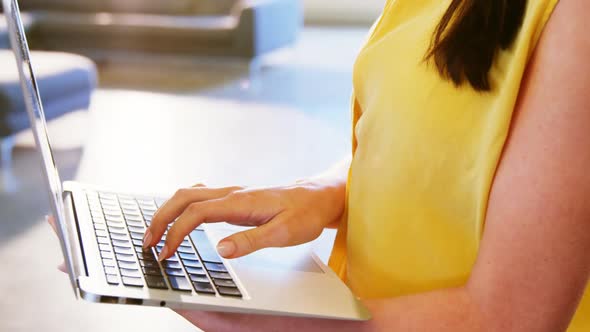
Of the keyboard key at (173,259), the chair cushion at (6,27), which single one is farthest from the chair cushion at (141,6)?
the keyboard key at (173,259)

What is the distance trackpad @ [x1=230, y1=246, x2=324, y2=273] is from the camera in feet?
2.43

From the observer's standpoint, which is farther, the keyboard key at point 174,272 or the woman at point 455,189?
the keyboard key at point 174,272

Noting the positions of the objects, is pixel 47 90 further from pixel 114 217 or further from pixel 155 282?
pixel 155 282

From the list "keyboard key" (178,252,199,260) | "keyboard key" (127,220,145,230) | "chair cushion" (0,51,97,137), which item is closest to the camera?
"keyboard key" (178,252,199,260)

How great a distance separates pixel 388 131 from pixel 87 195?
420 millimetres

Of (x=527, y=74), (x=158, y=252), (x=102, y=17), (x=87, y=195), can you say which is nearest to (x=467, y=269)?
(x=527, y=74)

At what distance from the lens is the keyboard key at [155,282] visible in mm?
648

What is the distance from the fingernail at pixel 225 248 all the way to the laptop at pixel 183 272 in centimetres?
2

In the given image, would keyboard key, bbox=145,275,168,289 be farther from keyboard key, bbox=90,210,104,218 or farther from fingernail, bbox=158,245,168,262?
keyboard key, bbox=90,210,104,218

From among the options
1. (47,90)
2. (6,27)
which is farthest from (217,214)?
(6,27)

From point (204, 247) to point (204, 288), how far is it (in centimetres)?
14

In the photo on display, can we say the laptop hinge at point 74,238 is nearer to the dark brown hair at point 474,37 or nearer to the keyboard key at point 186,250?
the keyboard key at point 186,250

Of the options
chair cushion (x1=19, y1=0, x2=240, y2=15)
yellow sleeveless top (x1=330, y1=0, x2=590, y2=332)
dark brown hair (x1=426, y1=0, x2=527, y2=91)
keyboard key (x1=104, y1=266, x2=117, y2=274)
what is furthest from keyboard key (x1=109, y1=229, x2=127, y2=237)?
chair cushion (x1=19, y1=0, x2=240, y2=15)

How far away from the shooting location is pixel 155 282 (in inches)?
25.9
